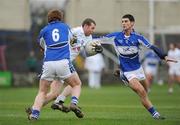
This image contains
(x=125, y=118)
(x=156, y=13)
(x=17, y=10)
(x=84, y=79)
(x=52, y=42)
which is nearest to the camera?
(x=52, y=42)

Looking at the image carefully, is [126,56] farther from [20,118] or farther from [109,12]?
[109,12]

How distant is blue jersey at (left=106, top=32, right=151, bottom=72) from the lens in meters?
18.0

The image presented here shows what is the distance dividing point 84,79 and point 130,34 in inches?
1210

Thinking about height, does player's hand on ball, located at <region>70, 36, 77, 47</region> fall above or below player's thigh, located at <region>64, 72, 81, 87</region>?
above

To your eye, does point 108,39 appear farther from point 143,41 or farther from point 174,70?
point 174,70

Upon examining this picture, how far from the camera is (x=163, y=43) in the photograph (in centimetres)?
5222

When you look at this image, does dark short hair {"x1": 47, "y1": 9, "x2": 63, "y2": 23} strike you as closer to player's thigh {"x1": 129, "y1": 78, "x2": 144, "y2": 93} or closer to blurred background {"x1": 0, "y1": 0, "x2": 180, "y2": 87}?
player's thigh {"x1": 129, "y1": 78, "x2": 144, "y2": 93}

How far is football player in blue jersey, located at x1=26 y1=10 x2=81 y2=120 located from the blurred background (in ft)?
95.7

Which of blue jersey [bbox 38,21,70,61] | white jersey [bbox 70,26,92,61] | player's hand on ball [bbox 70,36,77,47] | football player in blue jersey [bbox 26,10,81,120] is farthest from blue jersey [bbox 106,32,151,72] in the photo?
blue jersey [bbox 38,21,70,61]

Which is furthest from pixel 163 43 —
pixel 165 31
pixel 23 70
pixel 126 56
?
pixel 126 56

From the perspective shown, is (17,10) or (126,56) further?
(17,10)

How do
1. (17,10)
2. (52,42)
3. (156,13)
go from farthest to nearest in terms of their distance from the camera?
(156,13), (17,10), (52,42)

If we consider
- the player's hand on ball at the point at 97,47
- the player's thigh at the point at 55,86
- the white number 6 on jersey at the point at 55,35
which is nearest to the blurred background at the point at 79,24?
the player's thigh at the point at 55,86

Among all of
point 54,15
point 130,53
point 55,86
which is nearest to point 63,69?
point 54,15
